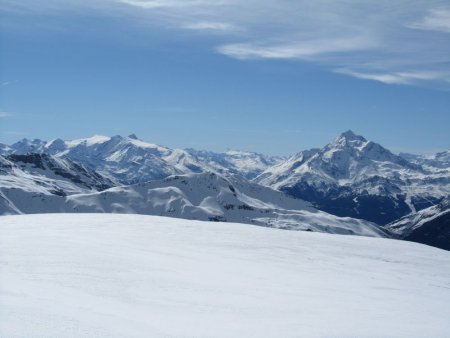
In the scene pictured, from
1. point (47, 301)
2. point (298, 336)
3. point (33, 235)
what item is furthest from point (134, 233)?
point (298, 336)

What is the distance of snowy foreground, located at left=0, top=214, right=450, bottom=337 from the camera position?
13.3m

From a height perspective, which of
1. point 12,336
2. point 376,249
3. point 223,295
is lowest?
point 376,249

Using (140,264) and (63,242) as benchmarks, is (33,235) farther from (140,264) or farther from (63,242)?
(140,264)

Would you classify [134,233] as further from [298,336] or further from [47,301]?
[298,336]

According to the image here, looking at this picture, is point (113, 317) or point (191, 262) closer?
point (113, 317)

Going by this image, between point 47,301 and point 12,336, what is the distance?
9.47 ft

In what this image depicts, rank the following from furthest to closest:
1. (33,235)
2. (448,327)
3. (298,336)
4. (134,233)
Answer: (134,233) < (33,235) < (448,327) < (298,336)

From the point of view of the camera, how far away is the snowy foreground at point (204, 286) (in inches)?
523

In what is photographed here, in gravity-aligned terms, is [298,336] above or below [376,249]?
above

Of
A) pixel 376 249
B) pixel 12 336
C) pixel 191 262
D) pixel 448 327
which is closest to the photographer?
pixel 12 336

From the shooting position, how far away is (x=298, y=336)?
43.5 feet

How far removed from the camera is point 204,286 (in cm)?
1822

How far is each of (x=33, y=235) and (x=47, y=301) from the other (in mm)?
13420

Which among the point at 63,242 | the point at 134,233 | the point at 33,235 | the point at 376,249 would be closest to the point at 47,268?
the point at 63,242
